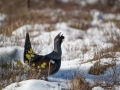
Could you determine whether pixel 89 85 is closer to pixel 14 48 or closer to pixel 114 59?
pixel 114 59

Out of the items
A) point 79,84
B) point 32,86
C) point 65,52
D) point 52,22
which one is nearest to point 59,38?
point 79,84

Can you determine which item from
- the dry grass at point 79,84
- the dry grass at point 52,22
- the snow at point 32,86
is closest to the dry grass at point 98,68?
the dry grass at point 52,22

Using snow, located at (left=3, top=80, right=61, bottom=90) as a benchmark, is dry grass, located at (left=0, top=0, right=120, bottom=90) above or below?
above

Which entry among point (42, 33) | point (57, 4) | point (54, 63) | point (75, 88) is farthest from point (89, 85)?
point (57, 4)

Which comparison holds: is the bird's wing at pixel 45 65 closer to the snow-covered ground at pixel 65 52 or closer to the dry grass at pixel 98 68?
the snow-covered ground at pixel 65 52

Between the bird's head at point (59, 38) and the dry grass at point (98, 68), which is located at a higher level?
the bird's head at point (59, 38)

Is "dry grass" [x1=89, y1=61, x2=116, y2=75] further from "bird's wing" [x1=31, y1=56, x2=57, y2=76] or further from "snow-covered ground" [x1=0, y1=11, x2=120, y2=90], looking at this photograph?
"bird's wing" [x1=31, y1=56, x2=57, y2=76]

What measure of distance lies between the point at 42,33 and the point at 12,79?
7.43 meters

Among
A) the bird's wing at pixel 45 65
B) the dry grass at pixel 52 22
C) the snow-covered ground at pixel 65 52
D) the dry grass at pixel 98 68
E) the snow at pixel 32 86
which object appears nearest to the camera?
the snow at pixel 32 86

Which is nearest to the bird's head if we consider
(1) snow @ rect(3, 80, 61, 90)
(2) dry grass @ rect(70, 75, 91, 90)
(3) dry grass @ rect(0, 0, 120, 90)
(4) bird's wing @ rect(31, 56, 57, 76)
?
(4) bird's wing @ rect(31, 56, 57, 76)

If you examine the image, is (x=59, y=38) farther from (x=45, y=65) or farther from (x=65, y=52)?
(x=65, y=52)

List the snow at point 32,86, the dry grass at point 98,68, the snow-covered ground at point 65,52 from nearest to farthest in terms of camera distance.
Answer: the snow at point 32,86
the snow-covered ground at point 65,52
the dry grass at point 98,68

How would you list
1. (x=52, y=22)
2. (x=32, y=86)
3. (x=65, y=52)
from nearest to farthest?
(x=32, y=86), (x=65, y=52), (x=52, y=22)

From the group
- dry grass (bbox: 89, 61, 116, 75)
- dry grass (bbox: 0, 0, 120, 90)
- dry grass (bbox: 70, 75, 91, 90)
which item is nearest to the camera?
dry grass (bbox: 70, 75, 91, 90)
